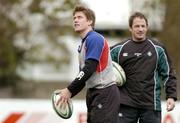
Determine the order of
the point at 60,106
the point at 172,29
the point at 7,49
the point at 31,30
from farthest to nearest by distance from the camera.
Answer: the point at 31,30 < the point at 7,49 < the point at 172,29 < the point at 60,106

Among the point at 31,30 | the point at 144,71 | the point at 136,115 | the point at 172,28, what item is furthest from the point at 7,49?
the point at 144,71

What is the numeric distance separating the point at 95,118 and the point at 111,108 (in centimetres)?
19

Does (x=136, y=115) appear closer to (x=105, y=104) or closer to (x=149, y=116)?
(x=149, y=116)

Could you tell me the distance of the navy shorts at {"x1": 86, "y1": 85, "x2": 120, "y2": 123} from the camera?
22.8ft

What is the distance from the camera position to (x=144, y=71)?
7.81m

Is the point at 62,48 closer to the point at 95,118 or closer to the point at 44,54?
the point at 44,54

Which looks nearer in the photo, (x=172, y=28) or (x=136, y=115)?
(x=136, y=115)

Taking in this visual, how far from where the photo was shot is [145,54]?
7.84 meters

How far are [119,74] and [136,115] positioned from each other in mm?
596

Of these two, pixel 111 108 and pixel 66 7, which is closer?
pixel 111 108

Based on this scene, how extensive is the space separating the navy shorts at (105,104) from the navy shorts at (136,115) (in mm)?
948

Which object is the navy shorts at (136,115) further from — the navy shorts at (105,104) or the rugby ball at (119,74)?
the navy shorts at (105,104)

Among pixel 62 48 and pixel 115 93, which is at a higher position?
pixel 115 93

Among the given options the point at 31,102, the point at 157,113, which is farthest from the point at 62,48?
the point at 157,113
